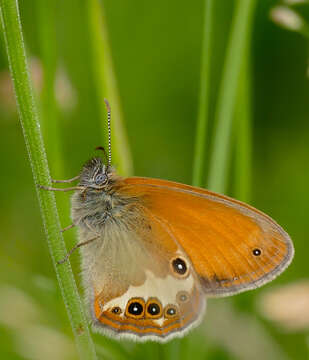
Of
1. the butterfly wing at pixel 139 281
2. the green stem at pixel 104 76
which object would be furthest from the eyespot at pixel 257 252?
the green stem at pixel 104 76

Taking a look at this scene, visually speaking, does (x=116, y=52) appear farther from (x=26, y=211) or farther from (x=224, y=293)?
(x=224, y=293)

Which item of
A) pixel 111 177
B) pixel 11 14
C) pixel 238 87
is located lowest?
pixel 111 177

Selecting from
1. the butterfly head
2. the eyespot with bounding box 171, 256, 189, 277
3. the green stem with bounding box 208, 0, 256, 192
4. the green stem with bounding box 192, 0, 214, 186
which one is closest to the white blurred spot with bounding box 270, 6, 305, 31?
the green stem with bounding box 208, 0, 256, 192

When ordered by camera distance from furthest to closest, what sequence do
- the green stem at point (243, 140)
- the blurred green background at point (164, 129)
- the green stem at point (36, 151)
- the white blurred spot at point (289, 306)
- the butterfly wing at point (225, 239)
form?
the green stem at point (243, 140)
the blurred green background at point (164, 129)
the white blurred spot at point (289, 306)
the butterfly wing at point (225, 239)
the green stem at point (36, 151)

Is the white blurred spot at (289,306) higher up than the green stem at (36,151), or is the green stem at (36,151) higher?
the green stem at (36,151)

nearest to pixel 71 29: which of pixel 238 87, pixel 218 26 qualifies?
pixel 218 26

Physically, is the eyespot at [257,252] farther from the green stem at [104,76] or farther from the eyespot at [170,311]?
the green stem at [104,76]
